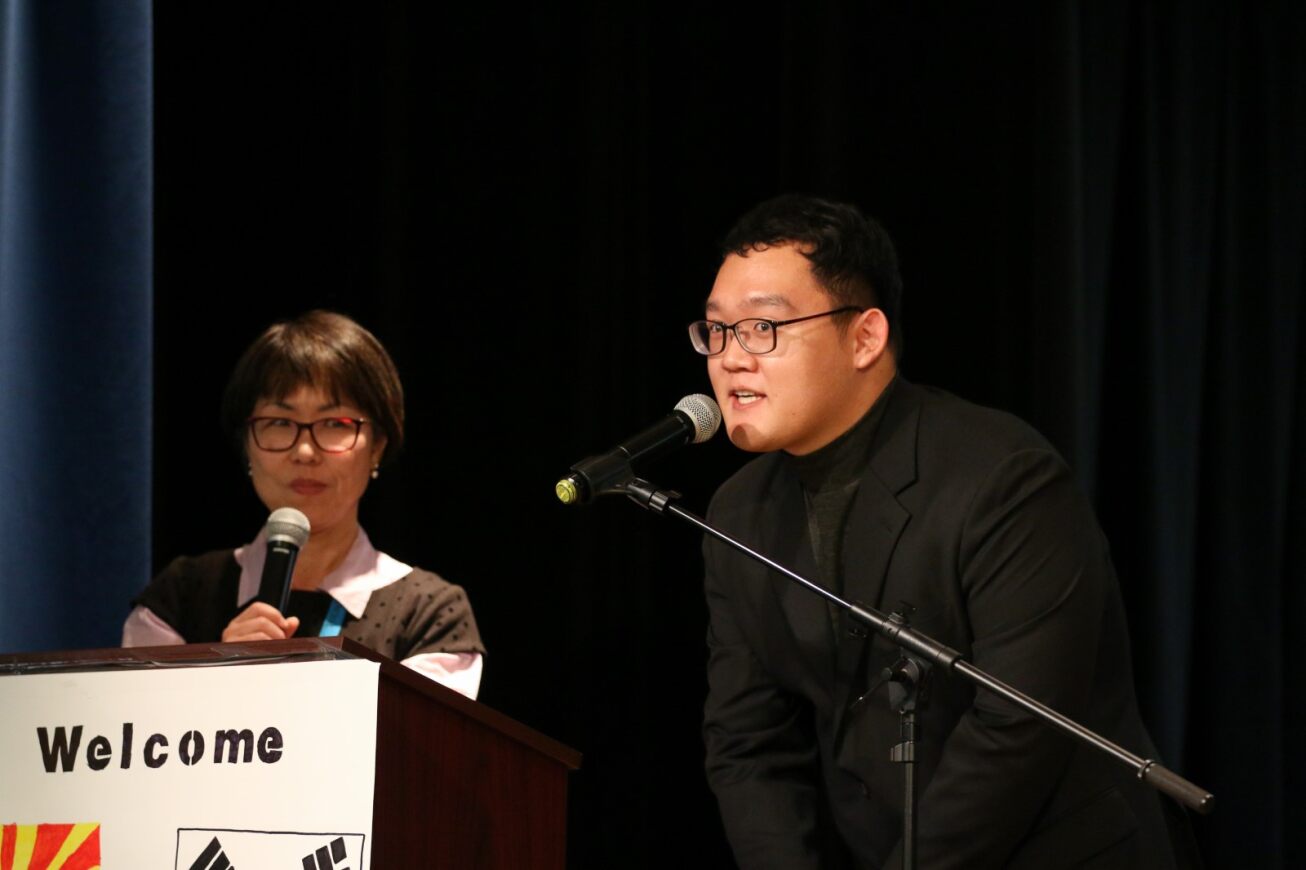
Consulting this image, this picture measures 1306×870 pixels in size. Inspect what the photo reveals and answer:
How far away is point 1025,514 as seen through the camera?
2230mm

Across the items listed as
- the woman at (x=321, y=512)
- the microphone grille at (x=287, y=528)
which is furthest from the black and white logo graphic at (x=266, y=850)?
the woman at (x=321, y=512)

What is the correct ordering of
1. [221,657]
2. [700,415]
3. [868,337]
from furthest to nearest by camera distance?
[868,337]
[700,415]
[221,657]

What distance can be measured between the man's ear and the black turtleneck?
81 millimetres

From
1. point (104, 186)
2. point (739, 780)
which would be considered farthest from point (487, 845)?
point (104, 186)

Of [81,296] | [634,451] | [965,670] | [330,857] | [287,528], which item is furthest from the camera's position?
[81,296]

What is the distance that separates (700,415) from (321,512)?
98 centimetres

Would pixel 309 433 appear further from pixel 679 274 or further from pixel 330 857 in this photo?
pixel 330 857

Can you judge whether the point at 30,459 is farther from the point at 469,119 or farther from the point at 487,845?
the point at 487,845

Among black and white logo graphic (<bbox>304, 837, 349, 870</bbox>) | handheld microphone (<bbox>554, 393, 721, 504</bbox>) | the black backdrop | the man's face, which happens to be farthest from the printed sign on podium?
the black backdrop

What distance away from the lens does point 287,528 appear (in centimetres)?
228

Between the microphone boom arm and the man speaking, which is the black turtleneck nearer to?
the man speaking

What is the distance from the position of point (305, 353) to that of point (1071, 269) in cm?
179

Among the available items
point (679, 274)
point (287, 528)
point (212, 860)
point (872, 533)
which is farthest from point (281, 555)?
point (679, 274)

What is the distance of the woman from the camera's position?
9.09ft
